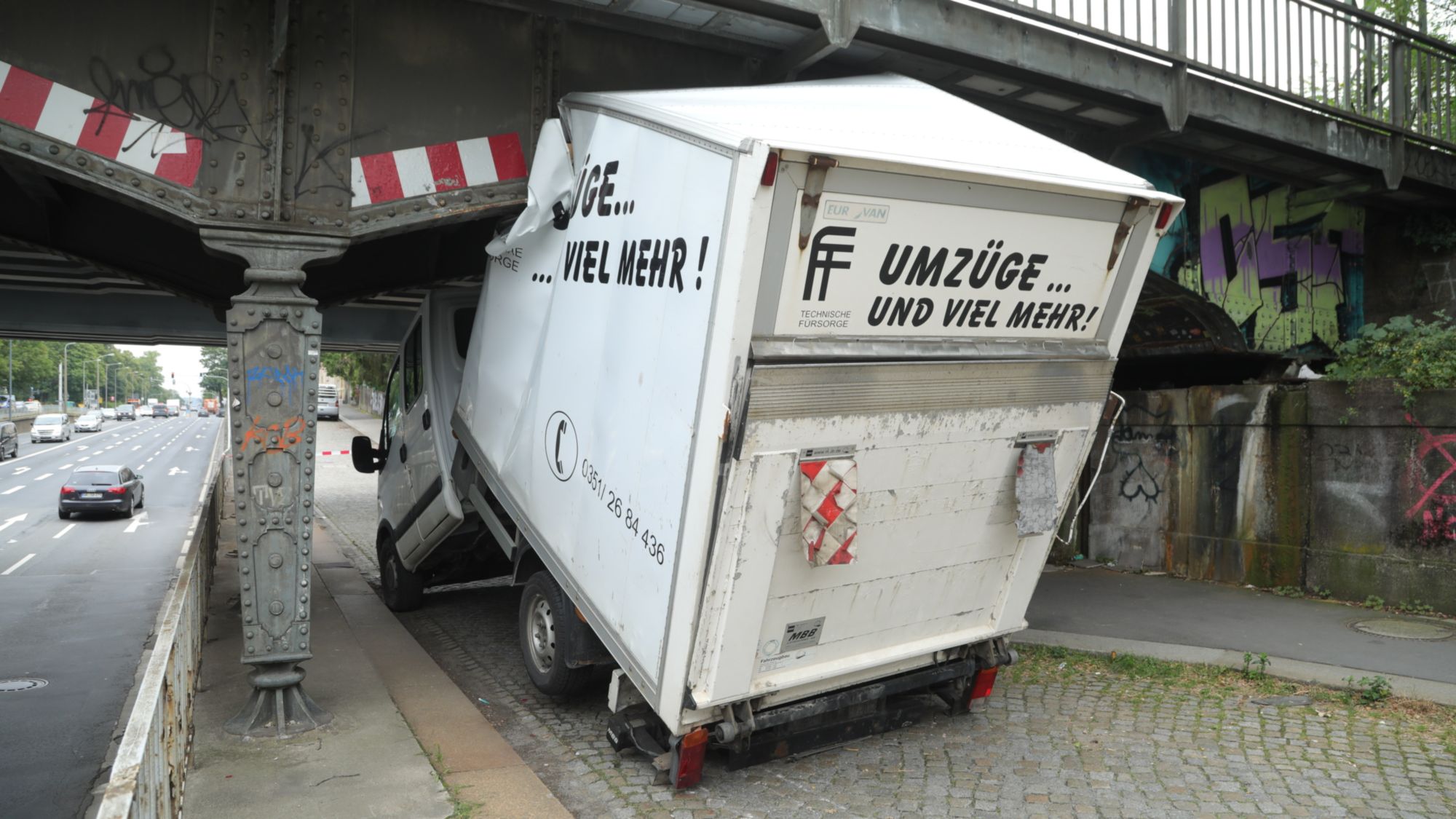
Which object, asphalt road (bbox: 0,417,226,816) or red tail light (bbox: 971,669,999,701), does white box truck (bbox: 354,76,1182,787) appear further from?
asphalt road (bbox: 0,417,226,816)

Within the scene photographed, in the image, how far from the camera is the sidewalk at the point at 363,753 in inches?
192

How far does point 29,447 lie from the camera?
5269 cm

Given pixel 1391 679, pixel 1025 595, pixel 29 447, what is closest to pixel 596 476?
pixel 1025 595

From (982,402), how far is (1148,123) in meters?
4.86

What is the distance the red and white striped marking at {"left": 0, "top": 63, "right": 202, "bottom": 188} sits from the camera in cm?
532

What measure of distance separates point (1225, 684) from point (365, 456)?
26.7 ft

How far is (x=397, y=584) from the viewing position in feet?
31.5

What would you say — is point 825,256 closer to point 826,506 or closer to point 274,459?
point 826,506

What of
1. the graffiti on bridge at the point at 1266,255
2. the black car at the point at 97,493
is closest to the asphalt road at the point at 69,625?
the black car at the point at 97,493

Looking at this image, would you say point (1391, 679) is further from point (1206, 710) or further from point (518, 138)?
point (518, 138)

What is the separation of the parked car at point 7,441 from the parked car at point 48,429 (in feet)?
37.3

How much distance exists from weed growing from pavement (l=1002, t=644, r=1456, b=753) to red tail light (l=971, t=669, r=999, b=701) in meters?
0.99

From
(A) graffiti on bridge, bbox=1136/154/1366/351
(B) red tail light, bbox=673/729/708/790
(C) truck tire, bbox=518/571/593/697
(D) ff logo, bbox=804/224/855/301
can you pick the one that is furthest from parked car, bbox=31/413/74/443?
(D) ff logo, bbox=804/224/855/301

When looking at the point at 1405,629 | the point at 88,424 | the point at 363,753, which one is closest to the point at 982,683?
the point at 363,753
